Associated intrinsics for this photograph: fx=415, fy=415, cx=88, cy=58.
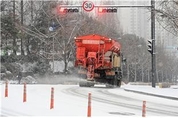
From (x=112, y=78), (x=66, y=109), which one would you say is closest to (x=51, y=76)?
(x=112, y=78)

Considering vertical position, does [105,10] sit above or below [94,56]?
above

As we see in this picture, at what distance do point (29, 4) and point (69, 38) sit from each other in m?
13.2

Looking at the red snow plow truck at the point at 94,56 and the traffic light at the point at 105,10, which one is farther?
the red snow plow truck at the point at 94,56

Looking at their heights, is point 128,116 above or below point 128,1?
below

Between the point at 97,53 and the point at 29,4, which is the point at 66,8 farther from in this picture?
the point at 29,4

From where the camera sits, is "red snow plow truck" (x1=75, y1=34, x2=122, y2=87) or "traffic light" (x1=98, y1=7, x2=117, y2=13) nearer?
"traffic light" (x1=98, y1=7, x2=117, y2=13)

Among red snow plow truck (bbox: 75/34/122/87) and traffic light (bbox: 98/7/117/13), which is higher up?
traffic light (bbox: 98/7/117/13)

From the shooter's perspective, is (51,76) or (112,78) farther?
(51,76)

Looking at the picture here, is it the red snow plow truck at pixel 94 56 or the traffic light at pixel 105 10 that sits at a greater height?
the traffic light at pixel 105 10

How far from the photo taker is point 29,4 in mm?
68125

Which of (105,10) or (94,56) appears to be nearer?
(105,10)

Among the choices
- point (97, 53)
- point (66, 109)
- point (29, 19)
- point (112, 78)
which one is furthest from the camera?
point (29, 19)

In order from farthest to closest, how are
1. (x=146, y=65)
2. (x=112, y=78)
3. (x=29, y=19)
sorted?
(x=146, y=65), (x=29, y=19), (x=112, y=78)

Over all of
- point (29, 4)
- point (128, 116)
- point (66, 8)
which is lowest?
point (128, 116)
